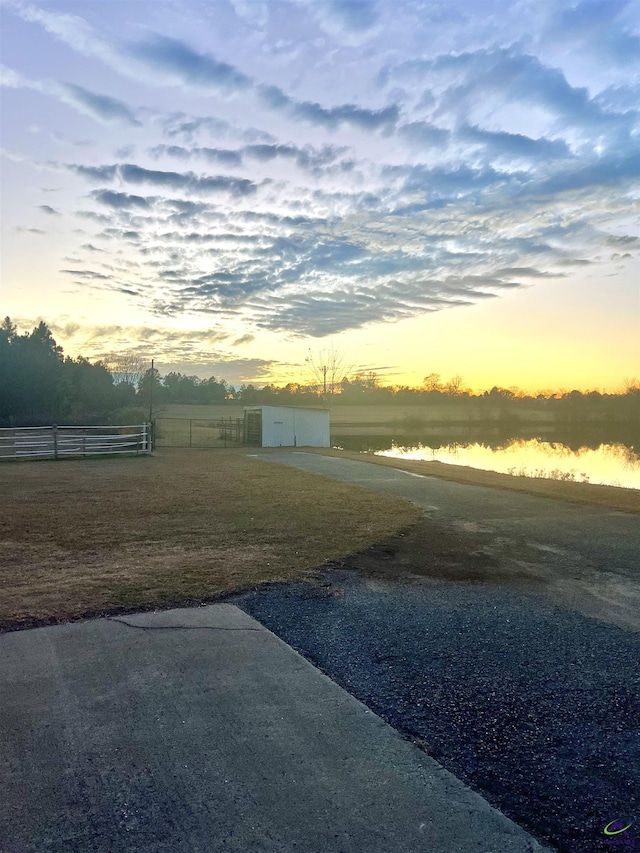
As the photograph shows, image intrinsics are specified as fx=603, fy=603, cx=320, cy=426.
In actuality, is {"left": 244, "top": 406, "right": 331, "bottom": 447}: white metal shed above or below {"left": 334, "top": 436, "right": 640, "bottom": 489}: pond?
above

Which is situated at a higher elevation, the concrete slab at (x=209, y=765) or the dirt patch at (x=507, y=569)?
the concrete slab at (x=209, y=765)

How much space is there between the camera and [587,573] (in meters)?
6.05

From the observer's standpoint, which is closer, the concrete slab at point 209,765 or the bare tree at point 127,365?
the concrete slab at point 209,765

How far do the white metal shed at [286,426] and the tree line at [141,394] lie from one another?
5297mm

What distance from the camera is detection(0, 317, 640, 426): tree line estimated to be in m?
40.0

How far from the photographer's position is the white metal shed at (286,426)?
3022 cm

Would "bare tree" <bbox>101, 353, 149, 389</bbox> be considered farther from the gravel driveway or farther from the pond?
the gravel driveway

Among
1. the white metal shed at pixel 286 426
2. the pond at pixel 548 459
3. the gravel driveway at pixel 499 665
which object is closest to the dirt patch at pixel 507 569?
the gravel driveway at pixel 499 665

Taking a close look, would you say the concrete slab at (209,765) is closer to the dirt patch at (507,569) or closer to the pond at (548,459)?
the dirt patch at (507,569)

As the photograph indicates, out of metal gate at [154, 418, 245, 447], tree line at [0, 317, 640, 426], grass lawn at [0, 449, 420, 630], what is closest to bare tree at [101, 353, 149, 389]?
tree line at [0, 317, 640, 426]

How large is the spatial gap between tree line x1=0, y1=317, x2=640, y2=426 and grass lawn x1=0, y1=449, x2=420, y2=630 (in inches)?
695

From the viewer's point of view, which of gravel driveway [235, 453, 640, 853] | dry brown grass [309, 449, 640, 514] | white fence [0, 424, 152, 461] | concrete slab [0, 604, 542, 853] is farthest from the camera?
white fence [0, 424, 152, 461]

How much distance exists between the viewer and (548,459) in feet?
96.7

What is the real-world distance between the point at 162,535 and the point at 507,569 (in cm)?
426
